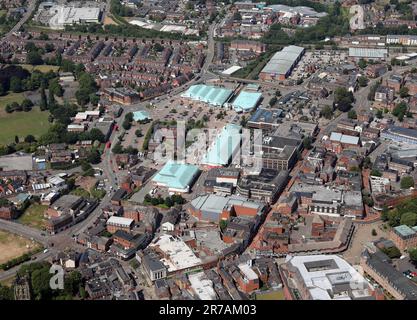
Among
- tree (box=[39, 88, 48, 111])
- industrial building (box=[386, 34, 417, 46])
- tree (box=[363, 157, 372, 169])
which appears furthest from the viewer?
industrial building (box=[386, 34, 417, 46])

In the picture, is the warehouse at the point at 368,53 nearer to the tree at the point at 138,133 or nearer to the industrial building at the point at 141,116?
the industrial building at the point at 141,116

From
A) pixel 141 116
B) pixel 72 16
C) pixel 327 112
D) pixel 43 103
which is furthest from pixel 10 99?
pixel 327 112

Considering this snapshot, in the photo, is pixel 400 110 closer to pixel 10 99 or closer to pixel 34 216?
pixel 34 216

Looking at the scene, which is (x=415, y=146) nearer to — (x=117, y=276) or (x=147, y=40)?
(x=117, y=276)

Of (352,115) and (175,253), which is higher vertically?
(352,115)

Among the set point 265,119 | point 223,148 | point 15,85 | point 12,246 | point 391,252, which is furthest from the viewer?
point 15,85

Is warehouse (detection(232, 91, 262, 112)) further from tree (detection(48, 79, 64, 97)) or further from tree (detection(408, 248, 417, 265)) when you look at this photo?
tree (detection(408, 248, 417, 265))

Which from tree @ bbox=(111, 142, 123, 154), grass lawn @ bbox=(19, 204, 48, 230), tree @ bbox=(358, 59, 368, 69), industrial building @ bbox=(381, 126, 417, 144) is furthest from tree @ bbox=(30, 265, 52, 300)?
Result: tree @ bbox=(358, 59, 368, 69)
